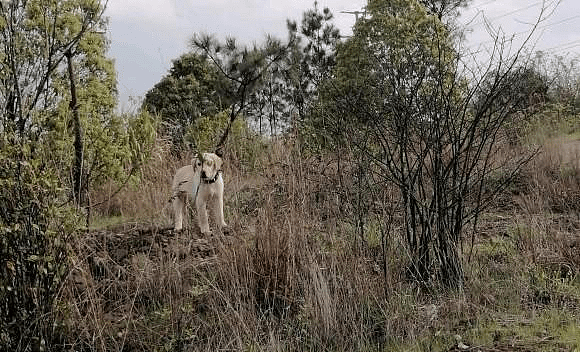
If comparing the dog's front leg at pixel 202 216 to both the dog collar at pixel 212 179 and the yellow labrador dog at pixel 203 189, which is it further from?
the dog collar at pixel 212 179

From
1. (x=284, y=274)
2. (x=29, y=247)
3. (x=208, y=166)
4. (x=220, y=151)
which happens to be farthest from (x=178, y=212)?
(x=29, y=247)

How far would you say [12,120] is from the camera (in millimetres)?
3578

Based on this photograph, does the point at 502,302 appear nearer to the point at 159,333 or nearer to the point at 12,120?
the point at 159,333

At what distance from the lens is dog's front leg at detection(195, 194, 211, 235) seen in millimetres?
4770

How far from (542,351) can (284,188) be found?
194 cm

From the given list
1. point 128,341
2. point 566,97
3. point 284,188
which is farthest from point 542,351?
point 566,97

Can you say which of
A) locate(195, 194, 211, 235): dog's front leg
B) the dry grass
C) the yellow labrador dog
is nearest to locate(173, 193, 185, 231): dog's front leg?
the yellow labrador dog

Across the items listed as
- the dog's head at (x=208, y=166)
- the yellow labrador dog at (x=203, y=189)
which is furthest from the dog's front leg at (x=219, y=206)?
the dog's head at (x=208, y=166)

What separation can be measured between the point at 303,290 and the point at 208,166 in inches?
51.1

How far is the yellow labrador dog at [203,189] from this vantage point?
4.69 m

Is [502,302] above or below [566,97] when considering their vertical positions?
below

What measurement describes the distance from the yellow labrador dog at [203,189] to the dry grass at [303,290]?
15 cm

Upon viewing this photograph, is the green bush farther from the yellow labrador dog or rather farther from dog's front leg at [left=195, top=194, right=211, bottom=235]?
dog's front leg at [left=195, top=194, right=211, bottom=235]

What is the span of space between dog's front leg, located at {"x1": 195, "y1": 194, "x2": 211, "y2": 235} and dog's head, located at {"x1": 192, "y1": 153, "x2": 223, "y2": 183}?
171mm
